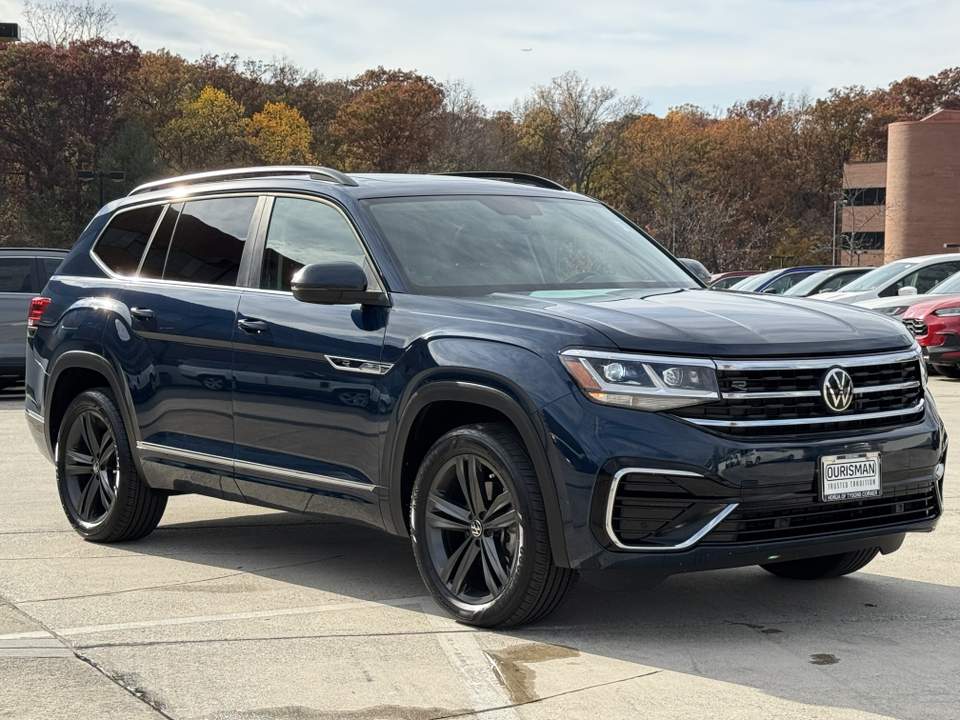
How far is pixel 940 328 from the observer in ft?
60.0

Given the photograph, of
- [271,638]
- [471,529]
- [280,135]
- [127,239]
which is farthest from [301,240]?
[280,135]

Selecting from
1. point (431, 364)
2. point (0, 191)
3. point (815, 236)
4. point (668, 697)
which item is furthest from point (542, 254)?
point (815, 236)

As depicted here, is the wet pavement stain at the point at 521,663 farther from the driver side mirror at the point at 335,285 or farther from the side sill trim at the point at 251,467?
the driver side mirror at the point at 335,285

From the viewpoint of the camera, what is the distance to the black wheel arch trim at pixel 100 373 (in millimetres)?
7418

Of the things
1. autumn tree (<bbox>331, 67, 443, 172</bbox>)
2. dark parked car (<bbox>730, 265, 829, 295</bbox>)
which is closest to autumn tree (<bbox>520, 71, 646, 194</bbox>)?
autumn tree (<bbox>331, 67, 443, 172</bbox>)

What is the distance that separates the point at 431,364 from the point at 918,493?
1996 mm

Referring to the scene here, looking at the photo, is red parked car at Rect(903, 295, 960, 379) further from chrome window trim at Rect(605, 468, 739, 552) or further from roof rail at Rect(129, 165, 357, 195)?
chrome window trim at Rect(605, 468, 739, 552)

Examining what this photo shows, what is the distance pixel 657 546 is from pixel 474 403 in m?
0.93

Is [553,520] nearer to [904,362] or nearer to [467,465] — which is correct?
[467,465]

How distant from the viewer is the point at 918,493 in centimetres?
564

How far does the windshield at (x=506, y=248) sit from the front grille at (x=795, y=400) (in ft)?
4.30

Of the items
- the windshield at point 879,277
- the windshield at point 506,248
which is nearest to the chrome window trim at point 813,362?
the windshield at point 506,248

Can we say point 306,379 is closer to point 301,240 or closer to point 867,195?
point 301,240

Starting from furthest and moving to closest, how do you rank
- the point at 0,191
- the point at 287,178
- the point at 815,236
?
1. the point at 815,236
2. the point at 0,191
3. the point at 287,178
